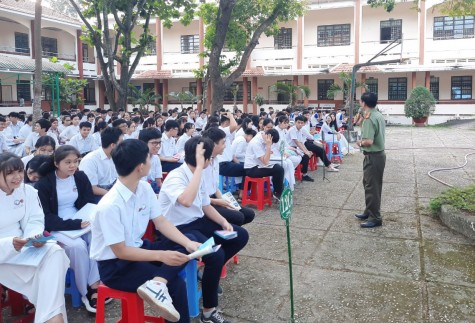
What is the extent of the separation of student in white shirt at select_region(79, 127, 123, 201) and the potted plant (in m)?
19.9

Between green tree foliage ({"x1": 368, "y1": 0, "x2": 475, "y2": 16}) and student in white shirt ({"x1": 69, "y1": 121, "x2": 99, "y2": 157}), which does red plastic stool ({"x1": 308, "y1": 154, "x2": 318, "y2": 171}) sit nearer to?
green tree foliage ({"x1": 368, "y1": 0, "x2": 475, "y2": 16})

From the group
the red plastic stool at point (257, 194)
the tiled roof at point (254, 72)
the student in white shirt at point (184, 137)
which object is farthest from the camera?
the tiled roof at point (254, 72)

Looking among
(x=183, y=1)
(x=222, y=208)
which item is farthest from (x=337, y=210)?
(x=183, y=1)

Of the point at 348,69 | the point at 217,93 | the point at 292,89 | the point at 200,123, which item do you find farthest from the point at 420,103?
the point at 217,93

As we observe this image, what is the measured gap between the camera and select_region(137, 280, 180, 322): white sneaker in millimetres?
2396

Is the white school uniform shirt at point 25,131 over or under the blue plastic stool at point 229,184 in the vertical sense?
over

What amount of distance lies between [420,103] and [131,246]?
21.6 metres

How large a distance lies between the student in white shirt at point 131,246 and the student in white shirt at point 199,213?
0.43m

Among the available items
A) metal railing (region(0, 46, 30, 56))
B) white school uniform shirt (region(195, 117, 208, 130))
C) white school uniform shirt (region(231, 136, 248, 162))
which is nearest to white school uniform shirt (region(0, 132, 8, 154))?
white school uniform shirt (region(231, 136, 248, 162))

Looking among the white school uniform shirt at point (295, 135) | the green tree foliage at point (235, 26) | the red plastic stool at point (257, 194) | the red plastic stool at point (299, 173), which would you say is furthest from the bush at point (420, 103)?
the red plastic stool at point (257, 194)

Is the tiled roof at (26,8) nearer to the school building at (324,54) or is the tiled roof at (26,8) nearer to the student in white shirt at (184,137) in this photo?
the school building at (324,54)

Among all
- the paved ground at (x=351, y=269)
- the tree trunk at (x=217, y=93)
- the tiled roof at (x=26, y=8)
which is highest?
the tiled roof at (x=26, y=8)

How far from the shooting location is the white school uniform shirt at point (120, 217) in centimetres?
256

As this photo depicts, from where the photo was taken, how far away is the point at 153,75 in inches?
1046
